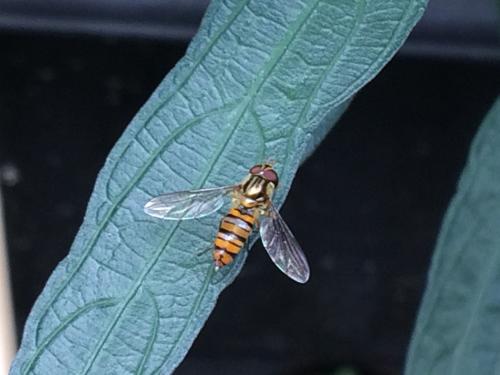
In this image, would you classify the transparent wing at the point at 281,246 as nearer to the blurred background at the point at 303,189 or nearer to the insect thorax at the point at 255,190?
the insect thorax at the point at 255,190

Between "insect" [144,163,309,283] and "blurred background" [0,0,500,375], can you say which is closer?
"insect" [144,163,309,283]

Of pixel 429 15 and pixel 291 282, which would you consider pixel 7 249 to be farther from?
pixel 429 15

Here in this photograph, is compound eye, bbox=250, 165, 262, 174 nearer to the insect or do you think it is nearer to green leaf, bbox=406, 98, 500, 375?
the insect

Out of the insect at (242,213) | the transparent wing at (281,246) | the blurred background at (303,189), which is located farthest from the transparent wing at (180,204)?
the blurred background at (303,189)

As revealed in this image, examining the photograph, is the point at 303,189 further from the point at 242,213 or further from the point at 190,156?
the point at 190,156

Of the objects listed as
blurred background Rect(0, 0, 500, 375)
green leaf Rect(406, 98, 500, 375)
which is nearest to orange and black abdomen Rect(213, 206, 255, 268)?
green leaf Rect(406, 98, 500, 375)

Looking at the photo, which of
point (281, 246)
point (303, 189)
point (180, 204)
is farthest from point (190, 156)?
point (303, 189)
